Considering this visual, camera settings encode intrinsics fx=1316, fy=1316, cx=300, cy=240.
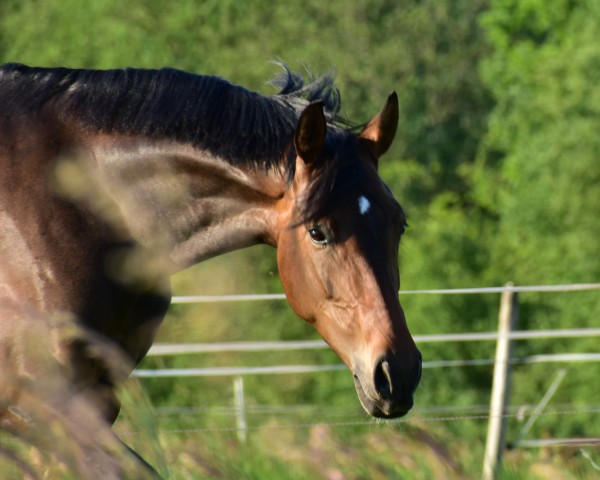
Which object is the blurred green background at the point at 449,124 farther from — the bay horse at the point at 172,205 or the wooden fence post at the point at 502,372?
the bay horse at the point at 172,205

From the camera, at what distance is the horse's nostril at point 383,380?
3.71m

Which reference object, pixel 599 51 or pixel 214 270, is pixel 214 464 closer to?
pixel 214 270

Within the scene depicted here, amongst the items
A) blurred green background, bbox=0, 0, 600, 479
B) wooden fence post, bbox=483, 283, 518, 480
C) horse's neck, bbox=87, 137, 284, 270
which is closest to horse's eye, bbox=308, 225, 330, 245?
horse's neck, bbox=87, 137, 284, 270

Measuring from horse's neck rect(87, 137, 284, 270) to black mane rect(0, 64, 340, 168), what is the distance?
55 mm

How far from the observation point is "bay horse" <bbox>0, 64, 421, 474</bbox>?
3.94 metres

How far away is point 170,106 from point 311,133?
52 cm

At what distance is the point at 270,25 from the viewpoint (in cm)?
3222

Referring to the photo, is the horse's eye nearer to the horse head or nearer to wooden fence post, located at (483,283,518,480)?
the horse head

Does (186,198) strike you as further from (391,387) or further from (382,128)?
(391,387)

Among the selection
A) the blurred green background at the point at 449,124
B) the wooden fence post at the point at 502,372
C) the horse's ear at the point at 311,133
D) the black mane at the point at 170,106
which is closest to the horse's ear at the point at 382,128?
the black mane at the point at 170,106

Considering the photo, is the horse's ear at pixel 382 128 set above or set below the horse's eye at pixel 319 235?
above

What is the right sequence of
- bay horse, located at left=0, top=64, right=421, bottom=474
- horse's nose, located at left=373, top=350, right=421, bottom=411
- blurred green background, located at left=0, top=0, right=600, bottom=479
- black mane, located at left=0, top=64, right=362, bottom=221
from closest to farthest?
1. horse's nose, located at left=373, top=350, right=421, bottom=411
2. bay horse, located at left=0, top=64, right=421, bottom=474
3. black mane, located at left=0, top=64, right=362, bottom=221
4. blurred green background, located at left=0, top=0, right=600, bottom=479

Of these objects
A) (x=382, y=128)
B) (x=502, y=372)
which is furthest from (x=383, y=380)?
(x=502, y=372)

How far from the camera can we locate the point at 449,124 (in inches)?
1318
